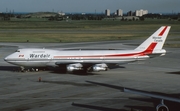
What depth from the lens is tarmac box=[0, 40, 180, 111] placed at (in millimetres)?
34906

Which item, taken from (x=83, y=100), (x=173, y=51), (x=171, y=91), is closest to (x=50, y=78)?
(x=83, y=100)

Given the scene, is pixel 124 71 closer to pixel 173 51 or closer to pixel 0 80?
pixel 0 80

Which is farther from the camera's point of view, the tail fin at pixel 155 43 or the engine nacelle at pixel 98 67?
the tail fin at pixel 155 43

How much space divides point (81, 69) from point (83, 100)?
17552 mm

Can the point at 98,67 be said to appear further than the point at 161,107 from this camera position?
Yes

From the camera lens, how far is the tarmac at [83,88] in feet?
115

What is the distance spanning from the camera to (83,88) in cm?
4384

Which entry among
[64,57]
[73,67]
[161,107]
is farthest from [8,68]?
[161,107]

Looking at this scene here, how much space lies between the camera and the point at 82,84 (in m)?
46.4

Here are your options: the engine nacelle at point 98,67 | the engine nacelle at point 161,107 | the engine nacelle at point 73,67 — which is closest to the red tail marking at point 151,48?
the engine nacelle at point 98,67

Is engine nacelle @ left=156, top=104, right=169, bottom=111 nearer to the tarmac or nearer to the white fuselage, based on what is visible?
the tarmac

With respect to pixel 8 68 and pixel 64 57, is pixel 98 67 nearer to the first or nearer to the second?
pixel 64 57

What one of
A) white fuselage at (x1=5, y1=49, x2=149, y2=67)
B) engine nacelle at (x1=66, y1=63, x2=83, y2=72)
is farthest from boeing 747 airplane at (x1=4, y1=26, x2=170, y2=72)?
engine nacelle at (x1=66, y1=63, x2=83, y2=72)

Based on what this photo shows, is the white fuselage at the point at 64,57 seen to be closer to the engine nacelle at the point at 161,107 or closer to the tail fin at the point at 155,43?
the tail fin at the point at 155,43
